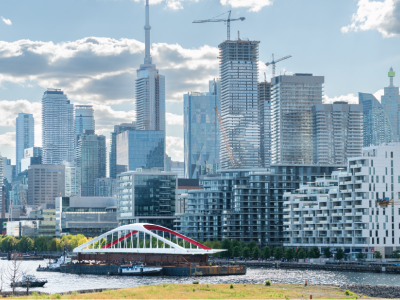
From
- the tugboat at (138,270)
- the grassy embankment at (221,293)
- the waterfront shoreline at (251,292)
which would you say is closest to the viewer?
the grassy embankment at (221,293)

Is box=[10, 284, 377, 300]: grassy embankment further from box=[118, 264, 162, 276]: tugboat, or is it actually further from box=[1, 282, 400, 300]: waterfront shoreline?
box=[118, 264, 162, 276]: tugboat

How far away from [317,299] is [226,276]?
249ft

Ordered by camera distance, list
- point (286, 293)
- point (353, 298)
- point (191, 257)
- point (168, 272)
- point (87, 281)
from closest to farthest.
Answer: point (353, 298), point (286, 293), point (87, 281), point (168, 272), point (191, 257)

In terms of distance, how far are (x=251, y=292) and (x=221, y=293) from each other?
204 inches

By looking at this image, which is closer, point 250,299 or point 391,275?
point 250,299

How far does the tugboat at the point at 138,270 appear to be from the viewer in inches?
7245

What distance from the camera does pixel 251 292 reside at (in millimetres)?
116562

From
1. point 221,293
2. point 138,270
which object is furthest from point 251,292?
point 138,270

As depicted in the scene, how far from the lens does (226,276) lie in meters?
176

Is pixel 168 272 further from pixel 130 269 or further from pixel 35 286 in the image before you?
pixel 35 286

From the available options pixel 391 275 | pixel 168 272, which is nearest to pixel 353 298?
pixel 391 275

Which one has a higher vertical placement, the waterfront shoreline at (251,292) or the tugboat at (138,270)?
the waterfront shoreline at (251,292)

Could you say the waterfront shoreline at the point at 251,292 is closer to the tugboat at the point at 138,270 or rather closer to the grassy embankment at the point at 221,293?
the grassy embankment at the point at 221,293

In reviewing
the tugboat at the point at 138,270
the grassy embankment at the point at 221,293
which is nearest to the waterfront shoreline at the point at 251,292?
the grassy embankment at the point at 221,293
